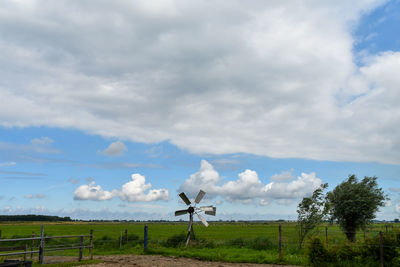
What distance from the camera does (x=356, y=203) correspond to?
25.3 meters

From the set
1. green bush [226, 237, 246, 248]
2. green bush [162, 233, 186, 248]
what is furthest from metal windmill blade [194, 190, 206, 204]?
green bush [226, 237, 246, 248]

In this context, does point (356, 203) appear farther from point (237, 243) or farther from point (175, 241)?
point (175, 241)

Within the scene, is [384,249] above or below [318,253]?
above

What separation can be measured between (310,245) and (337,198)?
12.5 metres

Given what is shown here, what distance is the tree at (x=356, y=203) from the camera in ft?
82.8

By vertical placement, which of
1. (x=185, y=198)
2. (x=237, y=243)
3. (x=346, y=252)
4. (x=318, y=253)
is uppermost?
(x=185, y=198)

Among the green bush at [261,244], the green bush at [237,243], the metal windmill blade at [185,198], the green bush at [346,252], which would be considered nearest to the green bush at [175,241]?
the metal windmill blade at [185,198]

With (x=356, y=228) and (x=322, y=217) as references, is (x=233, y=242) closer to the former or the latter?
(x=322, y=217)

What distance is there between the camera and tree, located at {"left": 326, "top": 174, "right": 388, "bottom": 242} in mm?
25234

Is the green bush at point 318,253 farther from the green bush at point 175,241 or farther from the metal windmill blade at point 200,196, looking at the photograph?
the metal windmill blade at point 200,196

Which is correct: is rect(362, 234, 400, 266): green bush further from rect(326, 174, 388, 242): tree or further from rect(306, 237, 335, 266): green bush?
rect(326, 174, 388, 242): tree

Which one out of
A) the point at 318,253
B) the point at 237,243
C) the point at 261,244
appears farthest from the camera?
the point at 237,243

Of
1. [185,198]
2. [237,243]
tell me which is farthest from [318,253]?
[185,198]

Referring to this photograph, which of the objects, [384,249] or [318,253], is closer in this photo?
[384,249]
